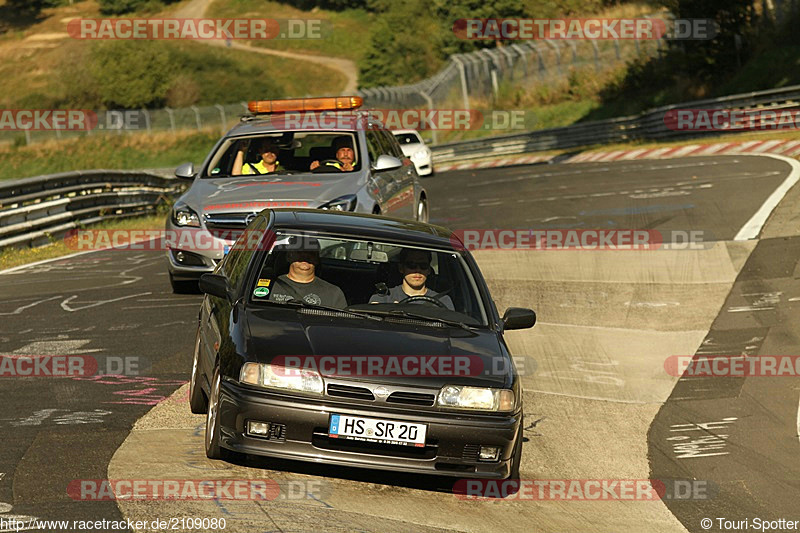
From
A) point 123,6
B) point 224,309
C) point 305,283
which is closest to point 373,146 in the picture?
point 305,283

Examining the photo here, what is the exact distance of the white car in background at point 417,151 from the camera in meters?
34.1

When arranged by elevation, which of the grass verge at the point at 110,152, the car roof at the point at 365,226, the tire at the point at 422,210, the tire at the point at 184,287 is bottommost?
the grass verge at the point at 110,152

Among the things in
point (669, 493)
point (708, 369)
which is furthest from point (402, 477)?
point (708, 369)

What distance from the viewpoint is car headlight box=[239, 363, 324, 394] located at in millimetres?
6570

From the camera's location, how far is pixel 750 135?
35.2 m

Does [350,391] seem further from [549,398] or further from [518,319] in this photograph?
[549,398]

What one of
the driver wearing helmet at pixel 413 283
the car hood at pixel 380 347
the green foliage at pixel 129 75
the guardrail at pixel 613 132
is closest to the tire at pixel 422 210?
the driver wearing helmet at pixel 413 283

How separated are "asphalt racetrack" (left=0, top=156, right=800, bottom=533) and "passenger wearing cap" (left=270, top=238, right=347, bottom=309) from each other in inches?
42.0

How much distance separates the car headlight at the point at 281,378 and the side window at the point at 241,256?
1100 millimetres

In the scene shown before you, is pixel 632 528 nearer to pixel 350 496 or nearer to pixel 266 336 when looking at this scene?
pixel 350 496

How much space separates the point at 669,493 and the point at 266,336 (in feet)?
9.08

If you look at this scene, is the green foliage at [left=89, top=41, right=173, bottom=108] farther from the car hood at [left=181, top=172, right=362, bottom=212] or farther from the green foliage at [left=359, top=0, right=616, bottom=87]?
the car hood at [left=181, top=172, right=362, bottom=212]

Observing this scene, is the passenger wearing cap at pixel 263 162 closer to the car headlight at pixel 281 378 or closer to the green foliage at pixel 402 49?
the car headlight at pixel 281 378

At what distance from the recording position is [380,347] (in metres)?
6.92
